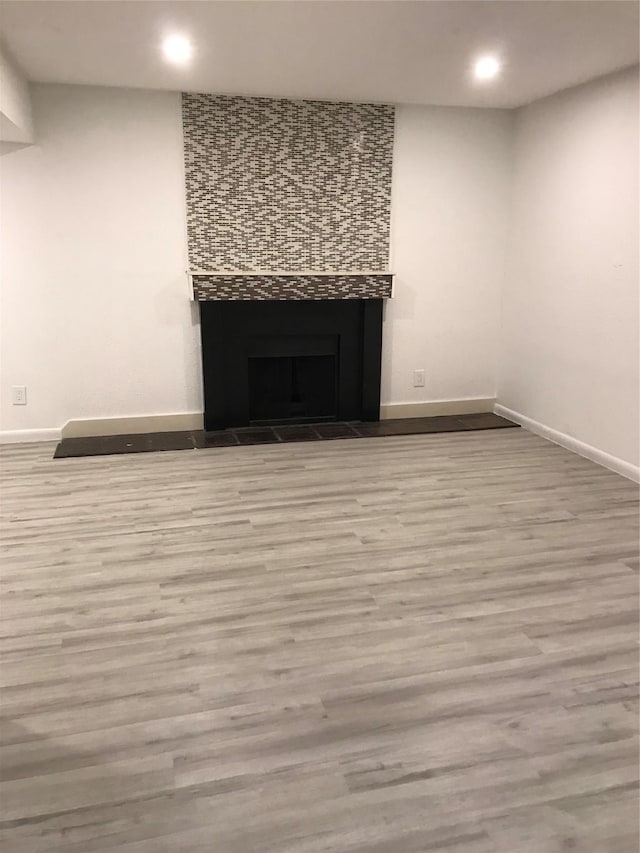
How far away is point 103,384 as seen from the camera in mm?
4379

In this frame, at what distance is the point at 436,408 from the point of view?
4.96m

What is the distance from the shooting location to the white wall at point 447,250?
4.51 m

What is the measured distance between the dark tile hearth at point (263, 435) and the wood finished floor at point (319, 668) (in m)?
0.65

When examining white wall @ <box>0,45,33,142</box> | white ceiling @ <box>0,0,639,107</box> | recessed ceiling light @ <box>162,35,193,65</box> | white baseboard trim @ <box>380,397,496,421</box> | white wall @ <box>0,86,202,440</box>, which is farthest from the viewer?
white baseboard trim @ <box>380,397,496,421</box>

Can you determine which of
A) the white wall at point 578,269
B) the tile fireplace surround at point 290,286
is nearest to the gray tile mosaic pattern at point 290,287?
the tile fireplace surround at point 290,286

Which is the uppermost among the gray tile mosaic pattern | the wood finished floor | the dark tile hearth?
the gray tile mosaic pattern

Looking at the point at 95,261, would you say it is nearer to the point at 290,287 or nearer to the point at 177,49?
the point at 290,287

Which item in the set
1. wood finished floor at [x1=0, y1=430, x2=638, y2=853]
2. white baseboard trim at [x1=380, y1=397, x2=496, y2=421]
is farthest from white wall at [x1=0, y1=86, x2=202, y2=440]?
white baseboard trim at [x1=380, y1=397, x2=496, y2=421]

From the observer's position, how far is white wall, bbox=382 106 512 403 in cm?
451

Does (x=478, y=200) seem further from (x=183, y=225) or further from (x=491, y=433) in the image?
(x=183, y=225)

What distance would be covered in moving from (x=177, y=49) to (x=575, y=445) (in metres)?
3.14

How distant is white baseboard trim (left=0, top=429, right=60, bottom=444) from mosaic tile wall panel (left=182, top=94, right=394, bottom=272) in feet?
4.70

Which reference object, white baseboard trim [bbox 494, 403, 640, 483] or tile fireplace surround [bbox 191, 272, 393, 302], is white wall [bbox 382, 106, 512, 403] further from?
white baseboard trim [bbox 494, 403, 640, 483]

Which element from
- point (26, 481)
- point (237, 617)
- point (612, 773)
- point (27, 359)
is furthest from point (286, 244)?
point (612, 773)
